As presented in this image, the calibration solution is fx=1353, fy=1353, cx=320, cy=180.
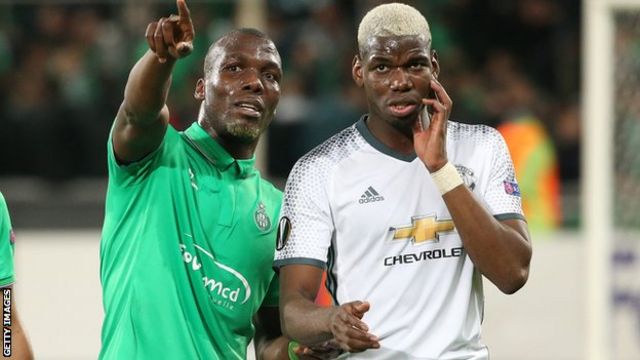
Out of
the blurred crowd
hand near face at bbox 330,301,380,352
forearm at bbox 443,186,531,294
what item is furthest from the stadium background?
hand near face at bbox 330,301,380,352

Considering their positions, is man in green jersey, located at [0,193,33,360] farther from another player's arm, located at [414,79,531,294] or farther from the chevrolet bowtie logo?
another player's arm, located at [414,79,531,294]

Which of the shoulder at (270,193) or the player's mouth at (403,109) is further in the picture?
the shoulder at (270,193)

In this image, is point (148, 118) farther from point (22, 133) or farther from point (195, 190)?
point (22, 133)

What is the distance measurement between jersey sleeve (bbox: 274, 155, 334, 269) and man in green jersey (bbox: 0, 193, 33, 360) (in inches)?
39.4

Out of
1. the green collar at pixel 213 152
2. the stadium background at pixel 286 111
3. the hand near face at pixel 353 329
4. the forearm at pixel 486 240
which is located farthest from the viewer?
the stadium background at pixel 286 111

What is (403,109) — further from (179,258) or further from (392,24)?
(179,258)

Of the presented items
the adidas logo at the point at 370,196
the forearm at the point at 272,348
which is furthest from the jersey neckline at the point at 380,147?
the forearm at the point at 272,348

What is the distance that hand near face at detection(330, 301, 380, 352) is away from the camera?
3908 mm

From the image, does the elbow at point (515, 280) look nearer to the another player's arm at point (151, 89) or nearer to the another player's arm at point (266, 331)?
the another player's arm at point (266, 331)

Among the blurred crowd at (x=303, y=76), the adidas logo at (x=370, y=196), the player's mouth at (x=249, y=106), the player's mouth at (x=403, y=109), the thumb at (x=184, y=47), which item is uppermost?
the blurred crowd at (x=303, y=76)

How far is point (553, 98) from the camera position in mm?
13180

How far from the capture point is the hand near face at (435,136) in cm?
416

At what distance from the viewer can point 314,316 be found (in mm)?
4125

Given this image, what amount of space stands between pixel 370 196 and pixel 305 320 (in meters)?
0.46
